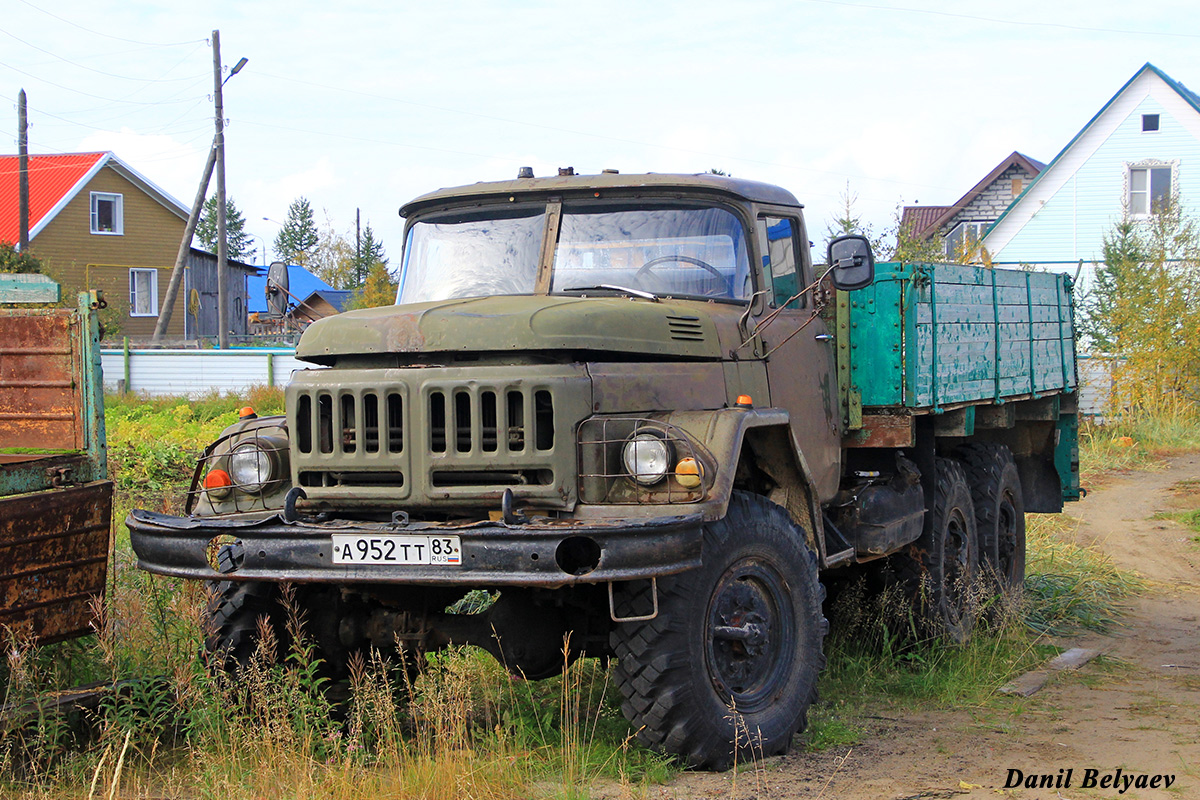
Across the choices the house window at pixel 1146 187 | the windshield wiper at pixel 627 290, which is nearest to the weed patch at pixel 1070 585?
the windshield wiper at pixel 627 290

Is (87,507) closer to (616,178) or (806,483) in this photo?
(616,178)

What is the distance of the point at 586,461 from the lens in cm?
493

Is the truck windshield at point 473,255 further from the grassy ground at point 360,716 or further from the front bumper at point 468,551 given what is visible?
the grassy ground at point 360,716

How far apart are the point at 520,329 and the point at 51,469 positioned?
259 cm

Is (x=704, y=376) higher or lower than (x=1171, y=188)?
lower

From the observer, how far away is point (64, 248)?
37.0 m

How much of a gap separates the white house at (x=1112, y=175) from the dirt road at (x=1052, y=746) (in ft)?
85.3

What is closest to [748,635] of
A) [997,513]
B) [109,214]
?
[997,513]

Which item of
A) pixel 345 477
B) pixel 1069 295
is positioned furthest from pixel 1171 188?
pixel 345 477

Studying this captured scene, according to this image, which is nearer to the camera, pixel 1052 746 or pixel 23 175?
pixel 1052 746

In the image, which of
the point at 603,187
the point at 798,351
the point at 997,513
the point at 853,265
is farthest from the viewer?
the point at 997,513

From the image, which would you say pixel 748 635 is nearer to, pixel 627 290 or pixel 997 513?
pixel 627 290

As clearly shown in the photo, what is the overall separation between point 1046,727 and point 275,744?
12.0ft

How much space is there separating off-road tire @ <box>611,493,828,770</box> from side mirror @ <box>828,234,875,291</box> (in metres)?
1.14
